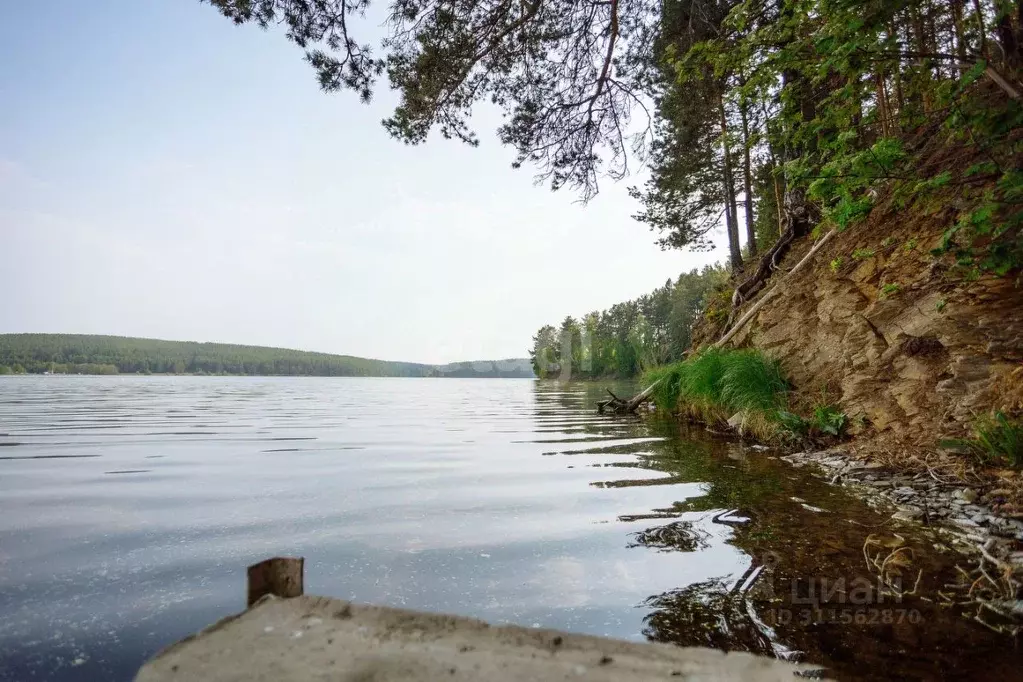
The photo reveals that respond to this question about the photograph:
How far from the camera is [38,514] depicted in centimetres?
407

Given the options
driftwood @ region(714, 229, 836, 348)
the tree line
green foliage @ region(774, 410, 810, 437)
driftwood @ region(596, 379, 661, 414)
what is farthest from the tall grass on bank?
the tree line

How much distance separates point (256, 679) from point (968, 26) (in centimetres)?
953

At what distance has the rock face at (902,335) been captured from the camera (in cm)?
478

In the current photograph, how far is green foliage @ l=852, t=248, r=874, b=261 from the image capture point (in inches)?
283

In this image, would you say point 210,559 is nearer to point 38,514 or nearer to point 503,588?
point 503,588

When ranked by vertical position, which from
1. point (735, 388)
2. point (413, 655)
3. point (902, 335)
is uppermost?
point (902, 335)

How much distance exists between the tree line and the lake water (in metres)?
52.1

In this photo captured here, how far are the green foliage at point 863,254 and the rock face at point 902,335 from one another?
17 millimetres

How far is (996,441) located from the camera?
412 centimetres

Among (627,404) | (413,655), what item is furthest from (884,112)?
(413,655)

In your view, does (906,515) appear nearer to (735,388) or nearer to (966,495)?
(966,495)

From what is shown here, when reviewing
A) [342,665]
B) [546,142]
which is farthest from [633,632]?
[546,142]

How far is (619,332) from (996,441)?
8177 centimetres

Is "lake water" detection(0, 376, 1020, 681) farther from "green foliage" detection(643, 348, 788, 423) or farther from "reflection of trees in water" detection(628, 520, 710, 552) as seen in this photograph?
"green foliage" detection(643, 348, 788, 423)
